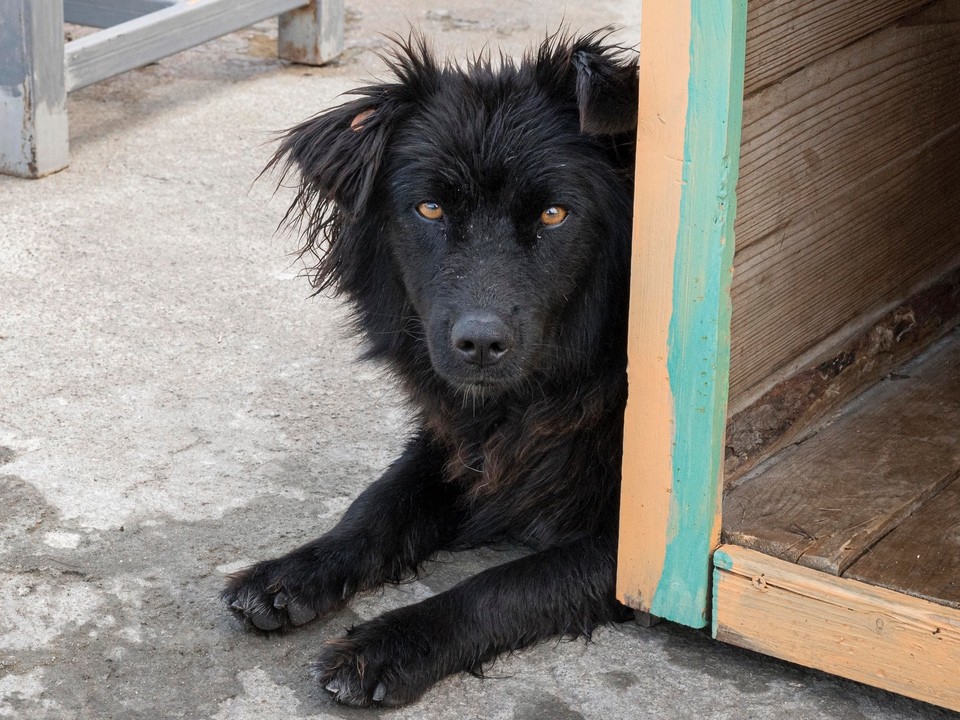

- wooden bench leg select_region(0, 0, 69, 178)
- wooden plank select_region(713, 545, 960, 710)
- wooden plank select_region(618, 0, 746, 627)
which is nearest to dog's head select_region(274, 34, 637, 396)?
wooden plank select_region(618, 0, 746, 627)

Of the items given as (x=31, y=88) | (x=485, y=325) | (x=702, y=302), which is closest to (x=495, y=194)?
(x=485, y=325)

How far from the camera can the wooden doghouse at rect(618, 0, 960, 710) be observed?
238 centimetres

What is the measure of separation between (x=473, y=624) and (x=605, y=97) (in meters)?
1.09

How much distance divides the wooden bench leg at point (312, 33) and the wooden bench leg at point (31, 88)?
160 centimetres

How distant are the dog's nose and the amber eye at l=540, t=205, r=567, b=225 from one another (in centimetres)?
24

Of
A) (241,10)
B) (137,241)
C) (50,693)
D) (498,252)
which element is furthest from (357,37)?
(50,693)

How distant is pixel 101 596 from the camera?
2824 mm

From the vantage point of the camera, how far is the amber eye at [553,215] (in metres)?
2.67

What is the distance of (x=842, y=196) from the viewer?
3.01m

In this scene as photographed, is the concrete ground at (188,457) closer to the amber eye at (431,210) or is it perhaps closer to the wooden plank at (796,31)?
the amber eye at (431,210)

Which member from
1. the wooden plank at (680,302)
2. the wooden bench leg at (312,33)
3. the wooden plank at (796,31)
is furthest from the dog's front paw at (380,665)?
the wooden bench leg at (312,33)

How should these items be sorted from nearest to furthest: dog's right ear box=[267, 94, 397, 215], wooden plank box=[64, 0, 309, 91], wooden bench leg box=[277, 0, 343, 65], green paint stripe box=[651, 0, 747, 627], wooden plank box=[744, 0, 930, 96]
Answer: green paint stripe box=[651, 0, 747, 627]
wooden plank box=[744, 0, 930, 96]
dog's right ear box=[267, 94, 397, 215]
wooden plank box=[64, 0, 309, 91]
wooden bench leg box=[277, 0, 343, 65]

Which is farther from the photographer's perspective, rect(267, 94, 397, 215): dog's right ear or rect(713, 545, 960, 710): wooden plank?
rect(267, 94, 397, 215): dog's right ear

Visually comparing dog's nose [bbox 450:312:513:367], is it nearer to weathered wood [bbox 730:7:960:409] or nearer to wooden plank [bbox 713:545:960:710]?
weathered wood [bbox 730:7:960:409]
